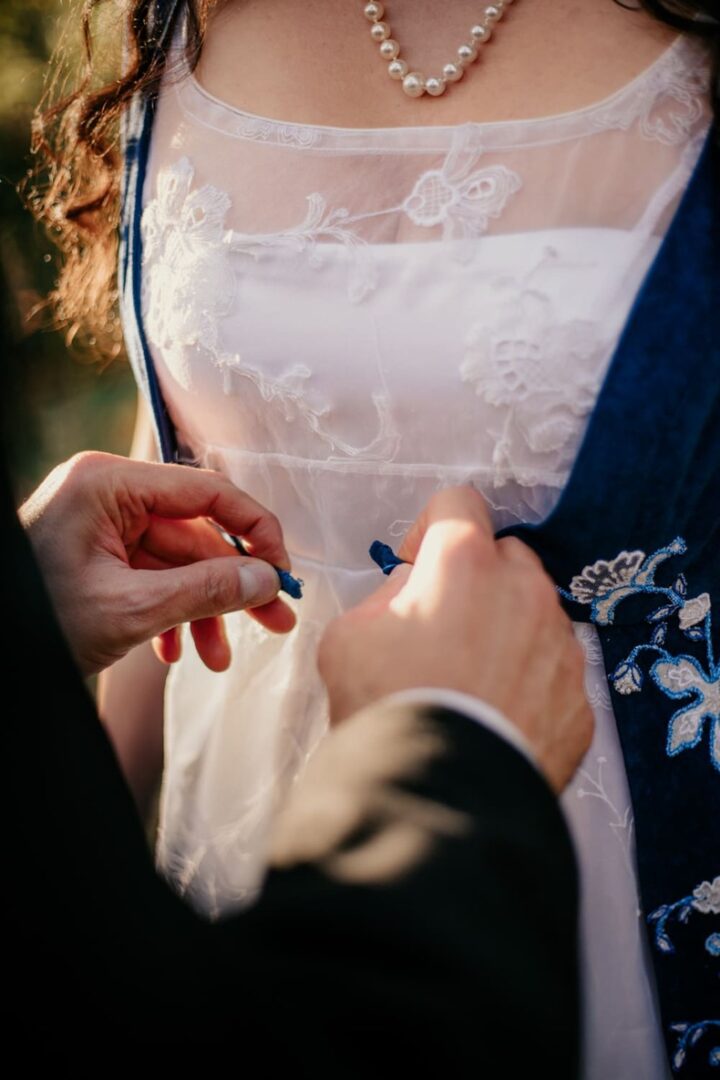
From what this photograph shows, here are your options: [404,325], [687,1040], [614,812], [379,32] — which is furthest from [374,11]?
[687,1040]

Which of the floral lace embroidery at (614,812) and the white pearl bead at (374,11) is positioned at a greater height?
the white pearl bead at (374,11)

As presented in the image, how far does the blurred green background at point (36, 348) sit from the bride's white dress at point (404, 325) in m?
1.09

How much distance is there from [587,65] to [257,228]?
1.25 feet

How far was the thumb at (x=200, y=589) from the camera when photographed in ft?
3.10

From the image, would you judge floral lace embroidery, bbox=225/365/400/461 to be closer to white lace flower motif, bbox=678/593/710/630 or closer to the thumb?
the thumb

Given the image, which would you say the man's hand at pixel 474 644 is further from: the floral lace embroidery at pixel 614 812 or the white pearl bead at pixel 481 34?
the white pearl bead at pixel 481 34

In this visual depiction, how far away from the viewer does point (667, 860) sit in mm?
873

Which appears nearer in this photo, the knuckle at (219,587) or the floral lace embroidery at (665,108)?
the floral lace embroidery at (665,108)

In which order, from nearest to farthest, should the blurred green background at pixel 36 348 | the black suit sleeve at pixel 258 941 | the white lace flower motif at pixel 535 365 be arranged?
the black suit sleeve at pixel 258 941 < the white lace flower motif at pixel 535 365 < the blurred green background at pixel 36 348

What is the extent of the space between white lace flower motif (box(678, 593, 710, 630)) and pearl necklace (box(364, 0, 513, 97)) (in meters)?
0.61

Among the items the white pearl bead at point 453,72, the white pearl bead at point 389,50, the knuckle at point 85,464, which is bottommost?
the knuckle at point 85,464

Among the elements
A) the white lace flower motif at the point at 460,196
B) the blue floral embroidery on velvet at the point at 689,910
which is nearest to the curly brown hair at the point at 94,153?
the white lace flower motif at the point at 460,196

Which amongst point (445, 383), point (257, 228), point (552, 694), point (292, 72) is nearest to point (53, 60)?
point (292, 72)

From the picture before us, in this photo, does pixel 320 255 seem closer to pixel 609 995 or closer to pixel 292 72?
pixel 292 72
